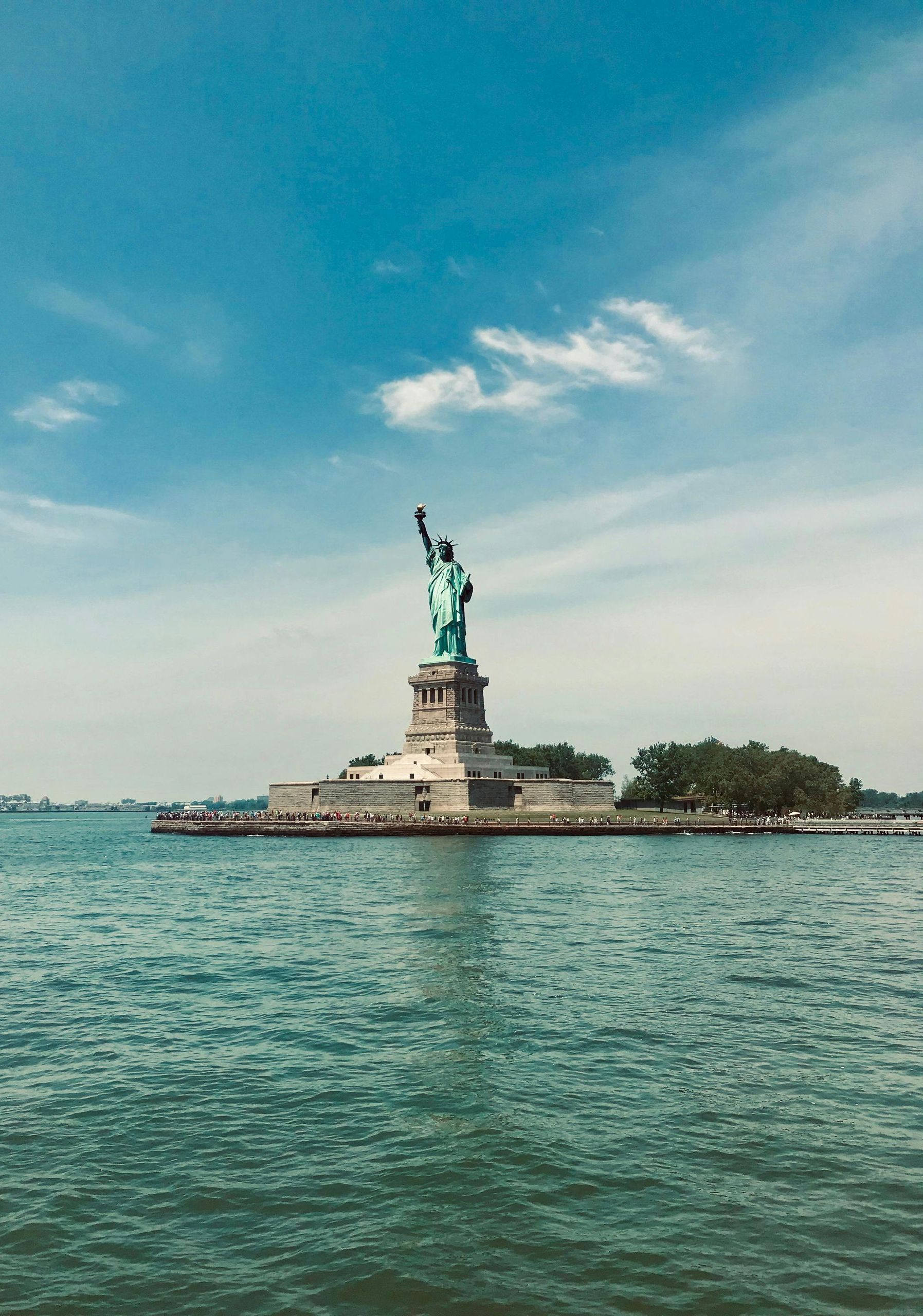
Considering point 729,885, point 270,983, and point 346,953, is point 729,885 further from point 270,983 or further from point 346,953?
point 270,983

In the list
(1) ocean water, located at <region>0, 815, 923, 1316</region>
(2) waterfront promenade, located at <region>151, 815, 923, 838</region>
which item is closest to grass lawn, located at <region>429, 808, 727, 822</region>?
(2) waterfront promenade, located at <region>151, 815, 923, 838</region>

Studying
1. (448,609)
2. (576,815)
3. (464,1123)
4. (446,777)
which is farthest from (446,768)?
(464,1123)

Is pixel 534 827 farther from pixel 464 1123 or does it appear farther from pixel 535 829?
pixel 464 1123

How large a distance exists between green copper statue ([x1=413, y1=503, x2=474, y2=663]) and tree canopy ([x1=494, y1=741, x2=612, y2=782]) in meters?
40.4

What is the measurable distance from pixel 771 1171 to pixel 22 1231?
27.6 ft

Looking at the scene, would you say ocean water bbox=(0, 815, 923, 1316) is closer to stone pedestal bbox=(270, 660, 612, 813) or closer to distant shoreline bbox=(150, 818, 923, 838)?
distant shoreline bbox=(150, 818, 923, 838)

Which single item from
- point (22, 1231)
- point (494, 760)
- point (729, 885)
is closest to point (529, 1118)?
point (22, 1231)

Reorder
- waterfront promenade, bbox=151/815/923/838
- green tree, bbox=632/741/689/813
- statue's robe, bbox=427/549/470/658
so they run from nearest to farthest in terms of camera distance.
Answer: waterfront promenade, bbox=151/815/923/838 → statue's robe, bbox=427/549/470/658 → green tree, bbox=632/741/689/813

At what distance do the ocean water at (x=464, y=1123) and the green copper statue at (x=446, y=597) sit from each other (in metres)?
74.9

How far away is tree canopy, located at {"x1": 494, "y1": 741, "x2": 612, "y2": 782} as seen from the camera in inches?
5645

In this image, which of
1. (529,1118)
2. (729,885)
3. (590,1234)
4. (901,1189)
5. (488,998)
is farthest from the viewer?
(729,885)

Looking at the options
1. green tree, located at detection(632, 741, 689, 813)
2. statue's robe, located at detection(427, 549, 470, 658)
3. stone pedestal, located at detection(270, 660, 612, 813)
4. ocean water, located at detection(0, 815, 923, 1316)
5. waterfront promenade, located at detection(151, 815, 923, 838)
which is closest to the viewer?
ocean water, located at detection(0, 815, 923, 1316)

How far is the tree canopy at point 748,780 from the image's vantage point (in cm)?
10138

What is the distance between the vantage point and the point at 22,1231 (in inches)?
398
